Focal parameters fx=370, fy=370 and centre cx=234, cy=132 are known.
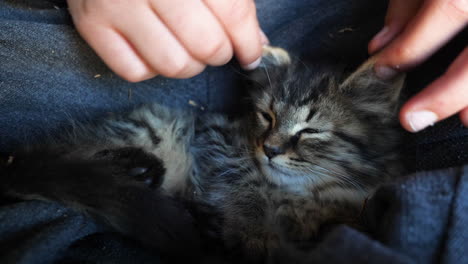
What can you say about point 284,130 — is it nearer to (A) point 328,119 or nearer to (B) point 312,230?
(A) point 328,119

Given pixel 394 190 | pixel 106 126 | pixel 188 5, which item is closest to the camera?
pixel 394 190

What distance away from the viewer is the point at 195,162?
1409 millimetres

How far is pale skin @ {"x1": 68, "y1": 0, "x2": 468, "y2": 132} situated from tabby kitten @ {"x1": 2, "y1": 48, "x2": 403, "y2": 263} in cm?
16

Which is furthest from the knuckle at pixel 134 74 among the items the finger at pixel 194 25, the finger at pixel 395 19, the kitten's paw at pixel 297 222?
the finger at pixel 395 19

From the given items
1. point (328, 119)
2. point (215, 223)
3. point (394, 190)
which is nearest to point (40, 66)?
point (215, 223)

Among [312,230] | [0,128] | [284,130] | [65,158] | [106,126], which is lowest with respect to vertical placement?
[312,230]

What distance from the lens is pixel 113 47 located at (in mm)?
1008

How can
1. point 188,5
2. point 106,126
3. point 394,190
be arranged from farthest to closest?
point 106,126 < point 188,5 < point 394,190

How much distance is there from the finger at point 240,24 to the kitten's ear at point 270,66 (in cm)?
19

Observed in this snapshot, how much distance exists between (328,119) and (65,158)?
80 centimetres

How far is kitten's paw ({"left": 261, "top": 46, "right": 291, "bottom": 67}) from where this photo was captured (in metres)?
1.29

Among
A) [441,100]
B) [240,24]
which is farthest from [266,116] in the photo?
[441,100]

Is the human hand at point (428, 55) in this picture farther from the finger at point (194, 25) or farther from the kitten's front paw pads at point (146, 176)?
the kitten's front paw pads at point (146, 176)

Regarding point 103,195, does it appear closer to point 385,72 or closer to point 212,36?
point 212,36
